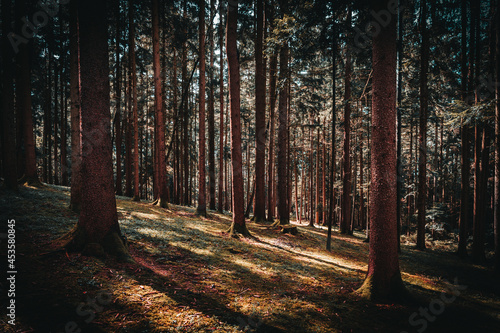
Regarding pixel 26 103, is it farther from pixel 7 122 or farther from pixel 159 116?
pixel 159 116

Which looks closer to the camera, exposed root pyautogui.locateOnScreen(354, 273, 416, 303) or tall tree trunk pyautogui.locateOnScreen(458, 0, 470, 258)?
exposed root pyautogui.locateOnScreen(354, 273, 416, 303)

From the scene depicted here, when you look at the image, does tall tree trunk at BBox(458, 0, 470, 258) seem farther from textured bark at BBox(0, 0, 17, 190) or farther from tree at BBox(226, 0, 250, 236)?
textured bark at BBox(0, 0, 17, 190)

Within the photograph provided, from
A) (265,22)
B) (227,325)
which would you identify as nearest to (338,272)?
(227,325)

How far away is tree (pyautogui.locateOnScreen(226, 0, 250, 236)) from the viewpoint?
9406 mm

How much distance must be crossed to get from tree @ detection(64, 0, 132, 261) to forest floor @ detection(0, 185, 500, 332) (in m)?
0.40

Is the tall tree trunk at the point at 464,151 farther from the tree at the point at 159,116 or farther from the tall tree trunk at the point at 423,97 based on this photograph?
the tree at the point at 159,116

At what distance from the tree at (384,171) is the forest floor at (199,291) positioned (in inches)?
18.4

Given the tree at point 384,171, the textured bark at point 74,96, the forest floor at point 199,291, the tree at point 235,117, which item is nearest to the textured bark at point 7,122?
the forest floor at point 199,291

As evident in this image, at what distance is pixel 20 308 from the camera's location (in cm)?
311

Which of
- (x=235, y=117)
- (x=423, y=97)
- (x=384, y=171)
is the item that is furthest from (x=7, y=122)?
(x=423, y=97)

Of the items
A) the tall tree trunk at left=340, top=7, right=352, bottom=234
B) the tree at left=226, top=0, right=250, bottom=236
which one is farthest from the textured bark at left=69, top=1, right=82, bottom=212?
the tall tree trunk at left=340, top=7, right=352, bottom=234

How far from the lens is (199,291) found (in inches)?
182

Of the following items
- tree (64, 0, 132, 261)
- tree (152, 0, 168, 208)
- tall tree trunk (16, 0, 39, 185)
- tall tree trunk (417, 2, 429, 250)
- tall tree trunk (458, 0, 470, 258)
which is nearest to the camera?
tree (64, 0, 132, 261)

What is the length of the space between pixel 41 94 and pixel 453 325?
3079 cm
